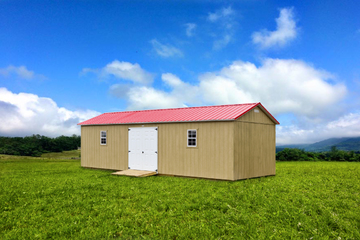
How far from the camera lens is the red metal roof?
14.6m

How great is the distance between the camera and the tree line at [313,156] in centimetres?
3212

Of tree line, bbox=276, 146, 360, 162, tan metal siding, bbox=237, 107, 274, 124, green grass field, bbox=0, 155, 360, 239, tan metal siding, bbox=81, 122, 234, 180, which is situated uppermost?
tan metal siding, bbox=237, 107, 274, 124

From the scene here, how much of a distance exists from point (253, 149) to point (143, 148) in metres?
6.57

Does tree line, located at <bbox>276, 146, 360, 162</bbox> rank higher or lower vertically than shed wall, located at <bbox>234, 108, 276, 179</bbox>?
lower

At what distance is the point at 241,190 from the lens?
1102 cm

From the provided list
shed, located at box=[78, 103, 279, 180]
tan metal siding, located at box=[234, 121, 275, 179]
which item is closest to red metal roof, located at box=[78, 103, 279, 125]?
shed, located at box=[78, 103, 279, 180]

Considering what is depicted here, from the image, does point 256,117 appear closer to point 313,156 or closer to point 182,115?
point 182,115

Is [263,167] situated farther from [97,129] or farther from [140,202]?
[97,129]

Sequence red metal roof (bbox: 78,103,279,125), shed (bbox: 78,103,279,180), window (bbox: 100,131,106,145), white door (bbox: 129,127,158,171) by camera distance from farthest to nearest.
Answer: window (bbox: 100,131,106,145) < white door (bbox: 129,127,158,171) < red metal roof (bbox: 78,103,279,125) < shed (bbox: 78,103,279,180)

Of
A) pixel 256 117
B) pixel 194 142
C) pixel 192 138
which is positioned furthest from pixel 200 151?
pixel 256 117

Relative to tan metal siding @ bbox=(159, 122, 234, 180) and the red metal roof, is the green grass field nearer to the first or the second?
tan metal siding @ bbox=(159, 122, 234, 180)

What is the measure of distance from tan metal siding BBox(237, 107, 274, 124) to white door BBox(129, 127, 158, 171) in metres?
5.34

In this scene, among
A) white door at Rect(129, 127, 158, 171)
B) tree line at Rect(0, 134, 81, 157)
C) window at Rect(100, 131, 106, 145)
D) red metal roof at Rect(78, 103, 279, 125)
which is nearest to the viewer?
red metal roof at Rect(78, 103, 279, 125)

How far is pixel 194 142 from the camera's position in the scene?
49.0 ft
